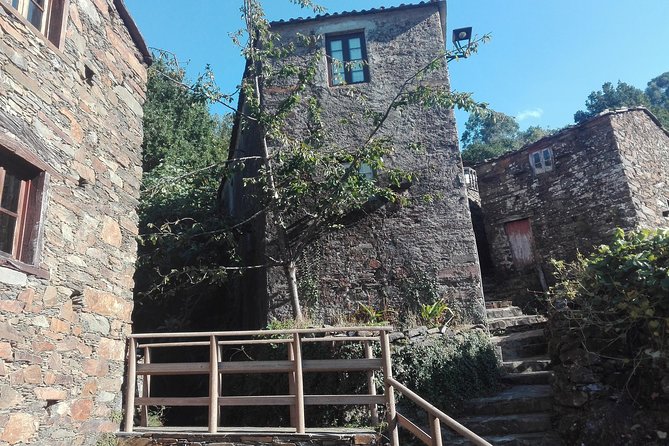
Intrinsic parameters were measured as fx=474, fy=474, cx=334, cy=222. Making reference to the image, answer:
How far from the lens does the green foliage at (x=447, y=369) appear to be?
6180 millimetres

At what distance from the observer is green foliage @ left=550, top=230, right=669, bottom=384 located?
457 centimetres

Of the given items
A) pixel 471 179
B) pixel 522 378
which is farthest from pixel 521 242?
pixel 522 378

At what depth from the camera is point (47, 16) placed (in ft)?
15.5

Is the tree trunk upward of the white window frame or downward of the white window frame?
downward

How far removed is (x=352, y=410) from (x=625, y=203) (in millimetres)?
8084

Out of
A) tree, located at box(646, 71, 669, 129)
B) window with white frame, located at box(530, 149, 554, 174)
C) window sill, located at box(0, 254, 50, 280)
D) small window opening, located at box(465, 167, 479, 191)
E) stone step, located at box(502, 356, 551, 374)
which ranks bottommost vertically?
stone step, located at box(502, 356, 551, 374)

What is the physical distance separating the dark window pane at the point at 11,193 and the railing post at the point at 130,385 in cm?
203

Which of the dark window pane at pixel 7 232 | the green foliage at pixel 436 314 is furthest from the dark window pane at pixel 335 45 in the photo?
the dark window pane at pixel 7 232

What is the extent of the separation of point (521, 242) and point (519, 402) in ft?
23.5

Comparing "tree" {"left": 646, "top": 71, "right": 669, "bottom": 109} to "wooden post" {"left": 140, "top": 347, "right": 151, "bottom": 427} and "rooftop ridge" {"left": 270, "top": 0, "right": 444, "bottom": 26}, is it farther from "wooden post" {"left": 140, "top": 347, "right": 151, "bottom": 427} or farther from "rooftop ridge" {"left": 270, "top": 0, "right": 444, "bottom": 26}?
"wooden post" {"left": 140, "top": 347, "right": 151, "bottom": 427}

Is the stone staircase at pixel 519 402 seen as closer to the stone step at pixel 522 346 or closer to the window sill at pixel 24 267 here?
the stone step at pixel 522 346

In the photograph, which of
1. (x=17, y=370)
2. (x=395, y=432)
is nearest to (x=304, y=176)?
(x=395, y=432)

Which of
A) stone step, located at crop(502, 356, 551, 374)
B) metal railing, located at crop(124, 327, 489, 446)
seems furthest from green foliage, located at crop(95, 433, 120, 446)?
stone step, located at crop(502, 356, 551, 374)

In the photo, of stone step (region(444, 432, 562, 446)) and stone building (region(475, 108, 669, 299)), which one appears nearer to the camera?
stone step (region(444, 432, 562, 446))
